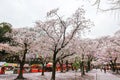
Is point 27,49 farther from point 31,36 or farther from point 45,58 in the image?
point 45,58

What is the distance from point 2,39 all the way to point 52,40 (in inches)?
975

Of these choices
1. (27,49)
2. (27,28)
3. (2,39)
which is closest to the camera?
(27,49)

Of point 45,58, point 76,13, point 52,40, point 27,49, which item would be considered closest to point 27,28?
point 27,49

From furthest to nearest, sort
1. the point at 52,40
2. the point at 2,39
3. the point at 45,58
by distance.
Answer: the point at 2,39
the point at 45,58
the point at 52,40

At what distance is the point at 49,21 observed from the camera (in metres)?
33.6

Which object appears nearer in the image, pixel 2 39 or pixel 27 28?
pixel 27 28

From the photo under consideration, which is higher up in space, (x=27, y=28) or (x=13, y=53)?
(x=27, y=28)

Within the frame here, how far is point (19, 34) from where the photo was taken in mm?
43094

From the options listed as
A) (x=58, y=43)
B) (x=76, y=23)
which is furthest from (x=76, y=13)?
(x=58, y=43)

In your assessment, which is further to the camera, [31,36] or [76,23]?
[31,36]

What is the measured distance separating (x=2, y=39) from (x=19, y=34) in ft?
41.2

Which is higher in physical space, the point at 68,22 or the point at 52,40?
the point at 68,22

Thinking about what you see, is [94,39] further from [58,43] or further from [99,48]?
[58,43]

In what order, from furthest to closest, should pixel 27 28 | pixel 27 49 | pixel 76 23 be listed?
1. pixel 27 28
2. pixel 27 49
3. pixel 76 23
